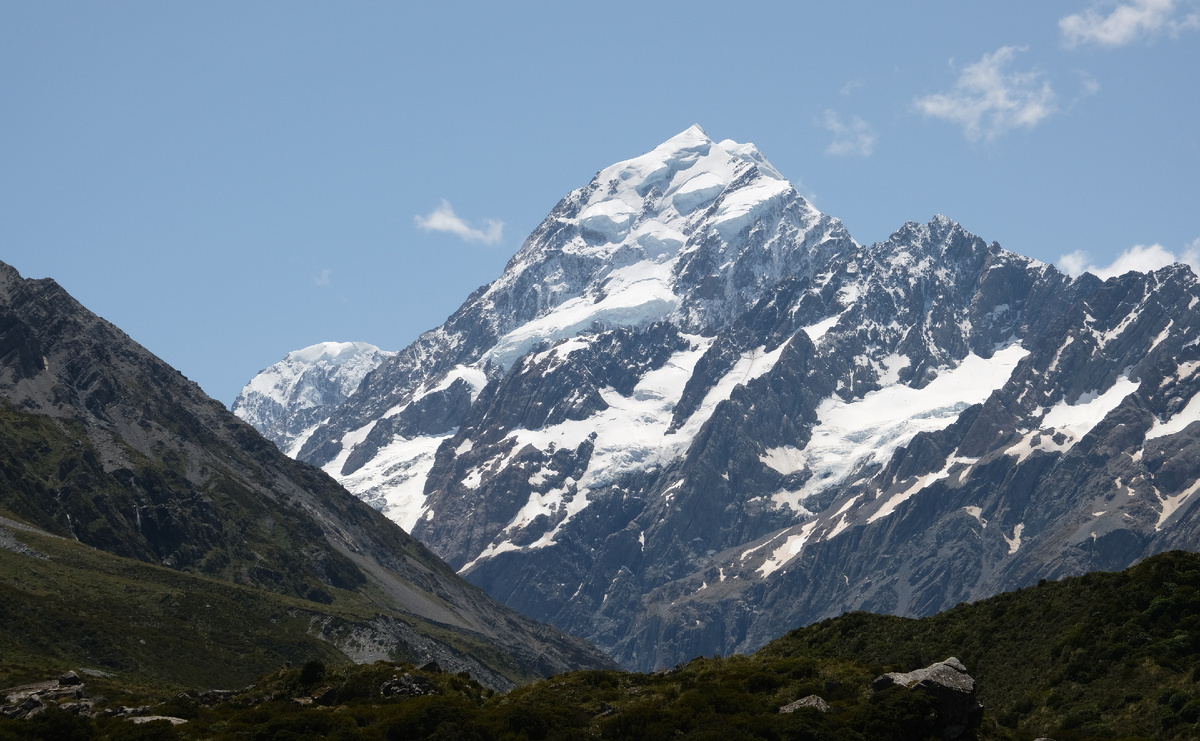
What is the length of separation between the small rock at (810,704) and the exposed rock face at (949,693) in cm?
331

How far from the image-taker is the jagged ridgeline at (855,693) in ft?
257

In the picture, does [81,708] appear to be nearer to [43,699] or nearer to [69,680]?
[43,699]

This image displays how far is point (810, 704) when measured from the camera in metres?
80.7

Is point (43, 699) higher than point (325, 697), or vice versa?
point (325, 697)

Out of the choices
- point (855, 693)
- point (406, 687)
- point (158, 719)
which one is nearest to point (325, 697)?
point (406, 687)

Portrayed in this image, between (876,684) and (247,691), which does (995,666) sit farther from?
(247,691)

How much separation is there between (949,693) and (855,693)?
282 inches

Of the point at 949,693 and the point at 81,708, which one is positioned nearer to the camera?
the point at 949,693

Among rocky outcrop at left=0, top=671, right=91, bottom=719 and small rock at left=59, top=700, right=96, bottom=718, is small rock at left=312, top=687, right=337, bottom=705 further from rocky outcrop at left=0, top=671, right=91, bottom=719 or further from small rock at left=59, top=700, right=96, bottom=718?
rocky outcrop at left=0, top=671, right=91, bottom=719

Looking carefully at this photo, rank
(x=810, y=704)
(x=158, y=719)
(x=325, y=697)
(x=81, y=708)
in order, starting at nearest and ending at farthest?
1. (x=810, y=704)
2. (x=158, y=719)
3. (x=81, y=708)
4. (x=325, y=697)

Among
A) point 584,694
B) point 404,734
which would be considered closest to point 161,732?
point 404,734

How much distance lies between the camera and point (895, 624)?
129m

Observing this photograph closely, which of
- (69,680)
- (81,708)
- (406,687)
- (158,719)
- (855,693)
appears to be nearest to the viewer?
(855,693)

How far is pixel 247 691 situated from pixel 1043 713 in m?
61.2
